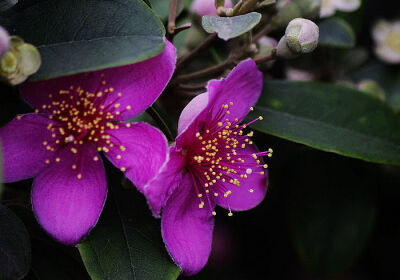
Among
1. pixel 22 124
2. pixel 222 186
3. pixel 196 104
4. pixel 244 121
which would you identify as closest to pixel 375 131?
pixel 244 121

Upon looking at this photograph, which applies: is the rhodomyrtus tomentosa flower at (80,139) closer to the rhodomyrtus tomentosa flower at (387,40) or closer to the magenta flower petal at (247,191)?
the magenta flower petal at (247,191)

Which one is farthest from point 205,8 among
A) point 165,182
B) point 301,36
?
point 165,182

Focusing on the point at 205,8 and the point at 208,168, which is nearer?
the point at 208,168


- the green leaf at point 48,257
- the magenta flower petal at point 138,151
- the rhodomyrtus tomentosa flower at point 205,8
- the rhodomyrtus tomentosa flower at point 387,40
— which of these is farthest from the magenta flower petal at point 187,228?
the rhodomyrtus tomentosa flower at point 387,40

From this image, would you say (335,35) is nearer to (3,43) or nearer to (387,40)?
(387,40)

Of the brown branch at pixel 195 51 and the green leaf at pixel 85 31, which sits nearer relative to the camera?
the green leaf at pixel 85 31

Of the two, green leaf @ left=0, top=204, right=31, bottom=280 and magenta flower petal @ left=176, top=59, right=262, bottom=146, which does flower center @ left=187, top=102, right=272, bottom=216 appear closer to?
magenta flower petal @ left=176, top=59, right=262, bottom=146
